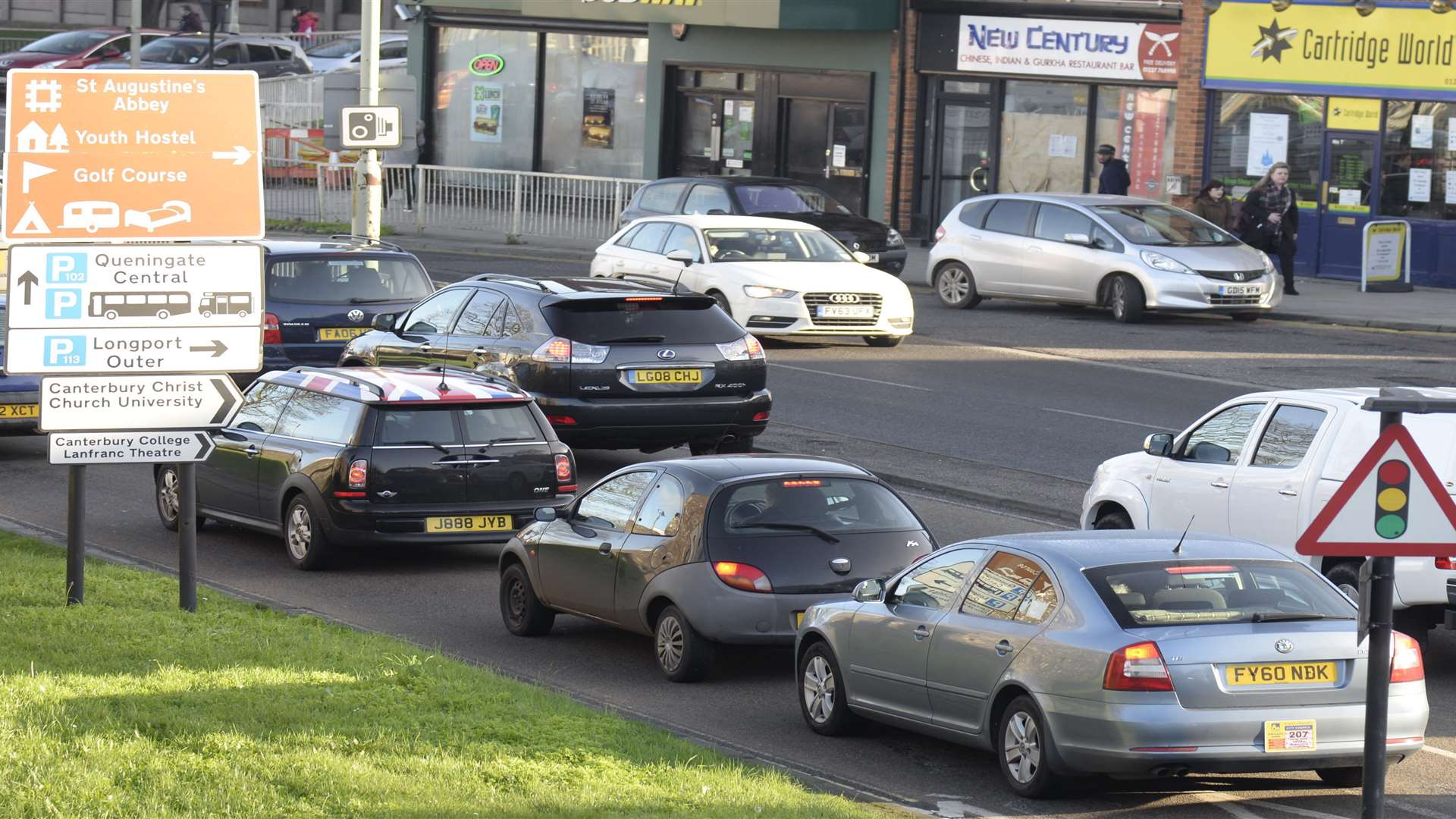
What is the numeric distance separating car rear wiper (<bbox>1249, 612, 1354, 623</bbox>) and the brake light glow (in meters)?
7.27

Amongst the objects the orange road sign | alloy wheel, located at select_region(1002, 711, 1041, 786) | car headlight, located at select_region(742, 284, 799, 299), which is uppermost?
the orange road sign

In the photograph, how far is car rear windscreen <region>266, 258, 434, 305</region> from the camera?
21.1 m

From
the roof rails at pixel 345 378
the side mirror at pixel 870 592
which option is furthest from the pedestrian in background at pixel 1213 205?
the side mirror at pixel 870 592

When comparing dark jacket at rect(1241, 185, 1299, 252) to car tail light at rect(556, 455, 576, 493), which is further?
dark jacket at rect(1241, 185, 1299, 252)

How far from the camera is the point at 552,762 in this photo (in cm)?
857

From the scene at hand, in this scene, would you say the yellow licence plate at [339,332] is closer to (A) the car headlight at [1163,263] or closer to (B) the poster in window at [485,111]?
(A) the car headlight at [1163,263]

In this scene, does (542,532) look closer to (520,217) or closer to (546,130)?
(520,217)

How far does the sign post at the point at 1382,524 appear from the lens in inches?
274

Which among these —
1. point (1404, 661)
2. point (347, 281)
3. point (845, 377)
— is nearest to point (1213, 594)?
point (1404, 661)

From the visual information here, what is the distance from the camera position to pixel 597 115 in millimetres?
43531

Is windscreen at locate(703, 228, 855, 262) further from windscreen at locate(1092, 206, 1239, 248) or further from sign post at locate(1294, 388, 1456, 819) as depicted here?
sign post at locate(1294, 388, 1456, 819)

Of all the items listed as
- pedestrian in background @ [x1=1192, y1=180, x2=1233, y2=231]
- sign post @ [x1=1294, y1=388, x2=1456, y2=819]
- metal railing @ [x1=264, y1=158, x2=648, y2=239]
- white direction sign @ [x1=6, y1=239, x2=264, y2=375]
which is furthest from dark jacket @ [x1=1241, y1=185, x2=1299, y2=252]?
sign post @ [x1=1294, y1=388, x2=1456, y2=819]

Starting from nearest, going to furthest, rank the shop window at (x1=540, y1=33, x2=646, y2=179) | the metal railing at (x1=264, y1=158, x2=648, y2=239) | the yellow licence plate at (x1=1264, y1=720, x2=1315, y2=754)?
the yellow licence plate at (x1=1264, y1=720, x2=1315, y2=754) < the metal railing at (x1=264, y1=158, x2=648, y2=239) < the shop window at (x1=540, y1=33, x2=646, y2=179)

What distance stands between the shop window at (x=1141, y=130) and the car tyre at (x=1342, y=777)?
84.6 ft
